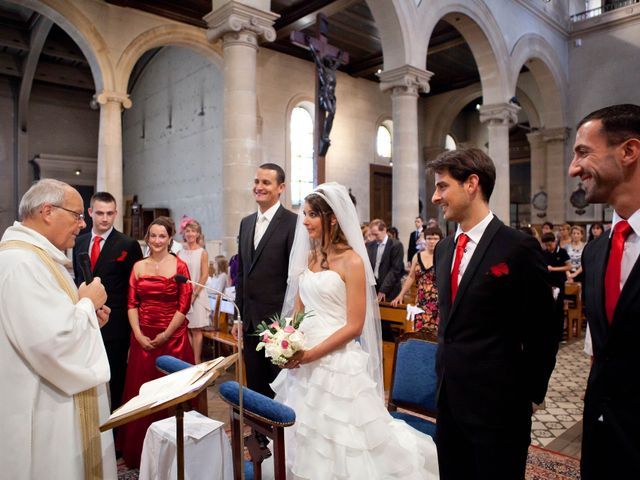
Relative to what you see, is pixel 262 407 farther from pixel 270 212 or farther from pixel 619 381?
pixel 270 212

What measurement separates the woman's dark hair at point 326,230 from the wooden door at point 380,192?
1281 centimetres

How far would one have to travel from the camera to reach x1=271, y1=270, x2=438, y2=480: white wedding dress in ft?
7.49

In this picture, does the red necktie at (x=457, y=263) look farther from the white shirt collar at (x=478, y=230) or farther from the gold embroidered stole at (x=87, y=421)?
the gold embroidered stole at (x=87, y=421)

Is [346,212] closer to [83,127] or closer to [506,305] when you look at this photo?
[506,305]

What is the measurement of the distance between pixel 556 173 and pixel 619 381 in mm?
16280

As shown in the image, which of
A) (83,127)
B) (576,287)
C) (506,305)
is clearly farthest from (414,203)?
(83,127)

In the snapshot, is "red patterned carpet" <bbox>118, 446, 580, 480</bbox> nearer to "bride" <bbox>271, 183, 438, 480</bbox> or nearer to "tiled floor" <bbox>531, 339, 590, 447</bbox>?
"tiled floor" <bbox>531, 339, 590, 447</bbox>

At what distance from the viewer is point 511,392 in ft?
5.65

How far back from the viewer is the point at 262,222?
129 inches

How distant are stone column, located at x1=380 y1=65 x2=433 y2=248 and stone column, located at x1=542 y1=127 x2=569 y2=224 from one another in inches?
315

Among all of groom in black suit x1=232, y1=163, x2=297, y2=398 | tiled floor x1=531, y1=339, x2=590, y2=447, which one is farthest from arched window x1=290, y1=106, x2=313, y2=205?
groom in black suit x1=232, y1=163, x2=297, y2=398

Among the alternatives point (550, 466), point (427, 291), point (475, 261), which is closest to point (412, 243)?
point (427, 291)

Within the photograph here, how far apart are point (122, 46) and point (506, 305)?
10881 millimetres

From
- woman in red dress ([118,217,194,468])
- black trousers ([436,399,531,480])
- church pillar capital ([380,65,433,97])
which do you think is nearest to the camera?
black trousers ([436,399,531,480])
